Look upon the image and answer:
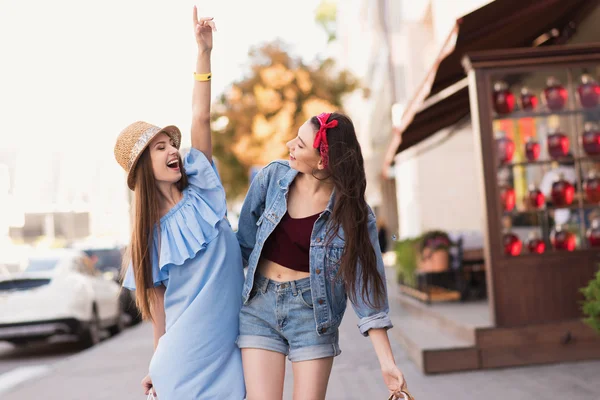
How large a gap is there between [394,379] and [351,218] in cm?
66

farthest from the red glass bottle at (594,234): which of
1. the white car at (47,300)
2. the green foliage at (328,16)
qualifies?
the green foliage at (328,16)

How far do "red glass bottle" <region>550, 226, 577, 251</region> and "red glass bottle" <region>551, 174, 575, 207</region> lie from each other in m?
0.33

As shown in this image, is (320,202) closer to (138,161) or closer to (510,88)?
(138,161)

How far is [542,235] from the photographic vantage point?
722 cm

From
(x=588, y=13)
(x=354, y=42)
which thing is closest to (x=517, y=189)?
(x=588, y=13)

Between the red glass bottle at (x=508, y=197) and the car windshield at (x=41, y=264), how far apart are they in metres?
7.02

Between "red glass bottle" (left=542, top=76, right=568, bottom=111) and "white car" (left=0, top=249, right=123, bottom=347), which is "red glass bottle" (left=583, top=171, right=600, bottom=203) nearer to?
"red glass bottle" (left=542, top=76, right=568, bottom=111)

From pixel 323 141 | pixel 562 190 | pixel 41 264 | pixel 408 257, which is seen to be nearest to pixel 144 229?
pixel 323 141

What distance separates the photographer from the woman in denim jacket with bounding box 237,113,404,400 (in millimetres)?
3180

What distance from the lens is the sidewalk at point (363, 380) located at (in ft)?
19.6

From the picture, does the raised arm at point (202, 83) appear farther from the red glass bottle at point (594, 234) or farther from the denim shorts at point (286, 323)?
the red glass bottle at point (594, 234)

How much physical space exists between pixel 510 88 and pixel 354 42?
45.7m

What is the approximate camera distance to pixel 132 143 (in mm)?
3346

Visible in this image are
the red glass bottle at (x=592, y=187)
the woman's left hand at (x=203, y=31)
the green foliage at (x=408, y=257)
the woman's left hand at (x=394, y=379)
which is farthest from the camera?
the green foliage at (x=408, y=257)
